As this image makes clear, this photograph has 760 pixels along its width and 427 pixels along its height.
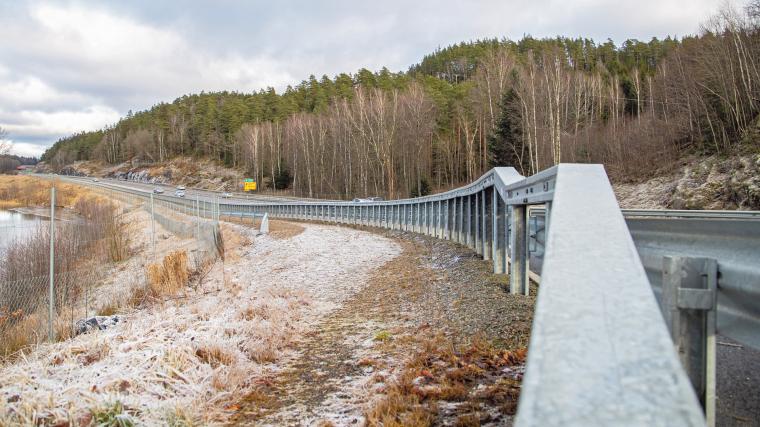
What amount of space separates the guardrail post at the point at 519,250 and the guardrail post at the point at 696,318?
13.2ft

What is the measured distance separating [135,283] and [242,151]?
271 feet

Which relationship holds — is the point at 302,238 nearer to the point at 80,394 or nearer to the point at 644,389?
the point at 80,394

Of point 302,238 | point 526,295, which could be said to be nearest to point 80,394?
point 526,295

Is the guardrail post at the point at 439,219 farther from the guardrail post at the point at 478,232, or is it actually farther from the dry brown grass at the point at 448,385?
the dry brown grass at the point at 448,385

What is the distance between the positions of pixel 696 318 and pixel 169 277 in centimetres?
1380

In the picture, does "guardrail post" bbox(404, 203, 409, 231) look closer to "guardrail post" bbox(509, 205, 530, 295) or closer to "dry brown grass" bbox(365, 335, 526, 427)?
"guardrail post" bbox(509, 205, 530, 295)

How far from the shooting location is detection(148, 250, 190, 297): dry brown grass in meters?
13.2

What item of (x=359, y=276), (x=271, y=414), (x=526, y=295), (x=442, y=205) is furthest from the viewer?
(x=442, y=205)

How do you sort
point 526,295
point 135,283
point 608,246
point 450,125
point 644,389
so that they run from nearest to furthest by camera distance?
point 644,389 → point 608,246 → point 526,295 → point 135,283 → point 450,125

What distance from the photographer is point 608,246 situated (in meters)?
1.91

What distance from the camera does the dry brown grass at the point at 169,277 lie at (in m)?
13.2

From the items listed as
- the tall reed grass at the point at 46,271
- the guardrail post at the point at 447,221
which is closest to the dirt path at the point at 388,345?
the tall reed grass at the point at 46,271

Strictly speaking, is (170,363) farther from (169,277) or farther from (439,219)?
(439,219)

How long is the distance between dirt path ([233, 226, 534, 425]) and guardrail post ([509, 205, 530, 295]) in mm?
253
